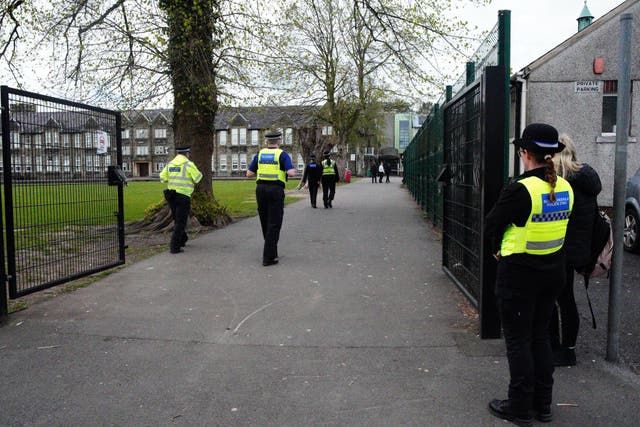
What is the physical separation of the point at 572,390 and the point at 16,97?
5.36 meters

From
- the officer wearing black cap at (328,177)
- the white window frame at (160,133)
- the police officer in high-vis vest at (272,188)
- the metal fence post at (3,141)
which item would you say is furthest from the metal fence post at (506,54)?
the white window frame at (160,133)

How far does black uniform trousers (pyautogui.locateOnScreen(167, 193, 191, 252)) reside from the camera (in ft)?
30.7

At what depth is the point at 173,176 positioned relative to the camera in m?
9.62

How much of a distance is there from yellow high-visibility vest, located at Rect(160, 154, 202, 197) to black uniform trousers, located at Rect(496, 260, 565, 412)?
711 cm

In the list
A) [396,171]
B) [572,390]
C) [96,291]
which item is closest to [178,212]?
[96,291]

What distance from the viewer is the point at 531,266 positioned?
328 cm

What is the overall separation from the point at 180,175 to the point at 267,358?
5798 mm

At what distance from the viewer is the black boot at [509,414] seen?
3.28 metres

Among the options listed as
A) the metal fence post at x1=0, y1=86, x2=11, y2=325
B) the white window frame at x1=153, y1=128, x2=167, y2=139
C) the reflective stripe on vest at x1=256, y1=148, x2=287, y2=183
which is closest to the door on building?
the white window frame at x1=153, y1=128, x2=167, y2=139

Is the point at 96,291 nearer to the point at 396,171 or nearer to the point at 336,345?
the point at 336,345

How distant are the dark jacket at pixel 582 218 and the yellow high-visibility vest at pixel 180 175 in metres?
6.84

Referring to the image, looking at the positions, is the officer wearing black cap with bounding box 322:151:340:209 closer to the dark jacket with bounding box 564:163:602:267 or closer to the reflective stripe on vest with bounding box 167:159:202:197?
the reflective stripe on vest with bounding box 167:159:202:197

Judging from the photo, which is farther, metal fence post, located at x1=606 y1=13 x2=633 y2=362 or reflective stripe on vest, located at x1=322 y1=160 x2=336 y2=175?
reflective stripe on vest, located at x1=322 y1=160 x2=336 y2=175

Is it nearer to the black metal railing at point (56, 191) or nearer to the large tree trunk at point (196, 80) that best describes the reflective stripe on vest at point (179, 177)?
the black metal railing at point (56, 191)
